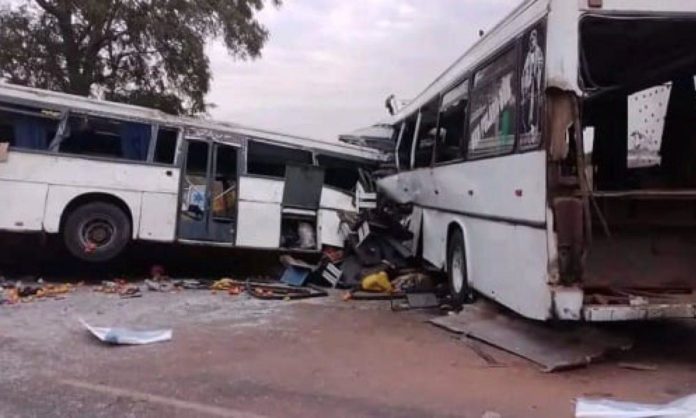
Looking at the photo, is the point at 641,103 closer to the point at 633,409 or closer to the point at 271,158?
the point at 633,409

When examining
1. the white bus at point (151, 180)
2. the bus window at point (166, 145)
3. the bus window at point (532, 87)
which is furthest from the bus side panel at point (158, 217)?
the bus window at point (532, 87)

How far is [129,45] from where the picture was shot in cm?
1961

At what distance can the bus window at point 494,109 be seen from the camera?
657cm

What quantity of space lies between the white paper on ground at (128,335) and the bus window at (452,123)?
361 cm

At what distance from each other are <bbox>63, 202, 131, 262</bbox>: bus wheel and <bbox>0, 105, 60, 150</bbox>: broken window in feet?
3.48

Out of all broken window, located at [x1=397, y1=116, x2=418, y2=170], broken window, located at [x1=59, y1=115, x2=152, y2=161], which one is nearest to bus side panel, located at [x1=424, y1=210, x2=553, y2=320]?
broken window, located at [x1=397, y1=116, x2=418, y2=170]

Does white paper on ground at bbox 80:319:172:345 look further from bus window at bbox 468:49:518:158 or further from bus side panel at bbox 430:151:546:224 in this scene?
bus window at bbox 468:49:518:158

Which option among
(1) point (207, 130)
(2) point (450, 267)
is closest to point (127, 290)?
(1) point (207, 130)

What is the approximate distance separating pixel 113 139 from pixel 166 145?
744 mm

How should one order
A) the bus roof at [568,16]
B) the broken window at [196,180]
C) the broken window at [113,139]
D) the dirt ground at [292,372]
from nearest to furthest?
the dirt ground at [292,372] → the bus roof at [568,16] → the broken window at [113,139] → the broken window at [196,180]

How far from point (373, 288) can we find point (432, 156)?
1948 millimetres

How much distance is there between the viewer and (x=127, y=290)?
33.4 feet

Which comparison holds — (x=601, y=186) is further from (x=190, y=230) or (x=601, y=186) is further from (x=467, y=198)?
(x=190, y=230)

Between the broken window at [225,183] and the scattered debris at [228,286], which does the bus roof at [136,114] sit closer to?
the broken window at [225,183]
